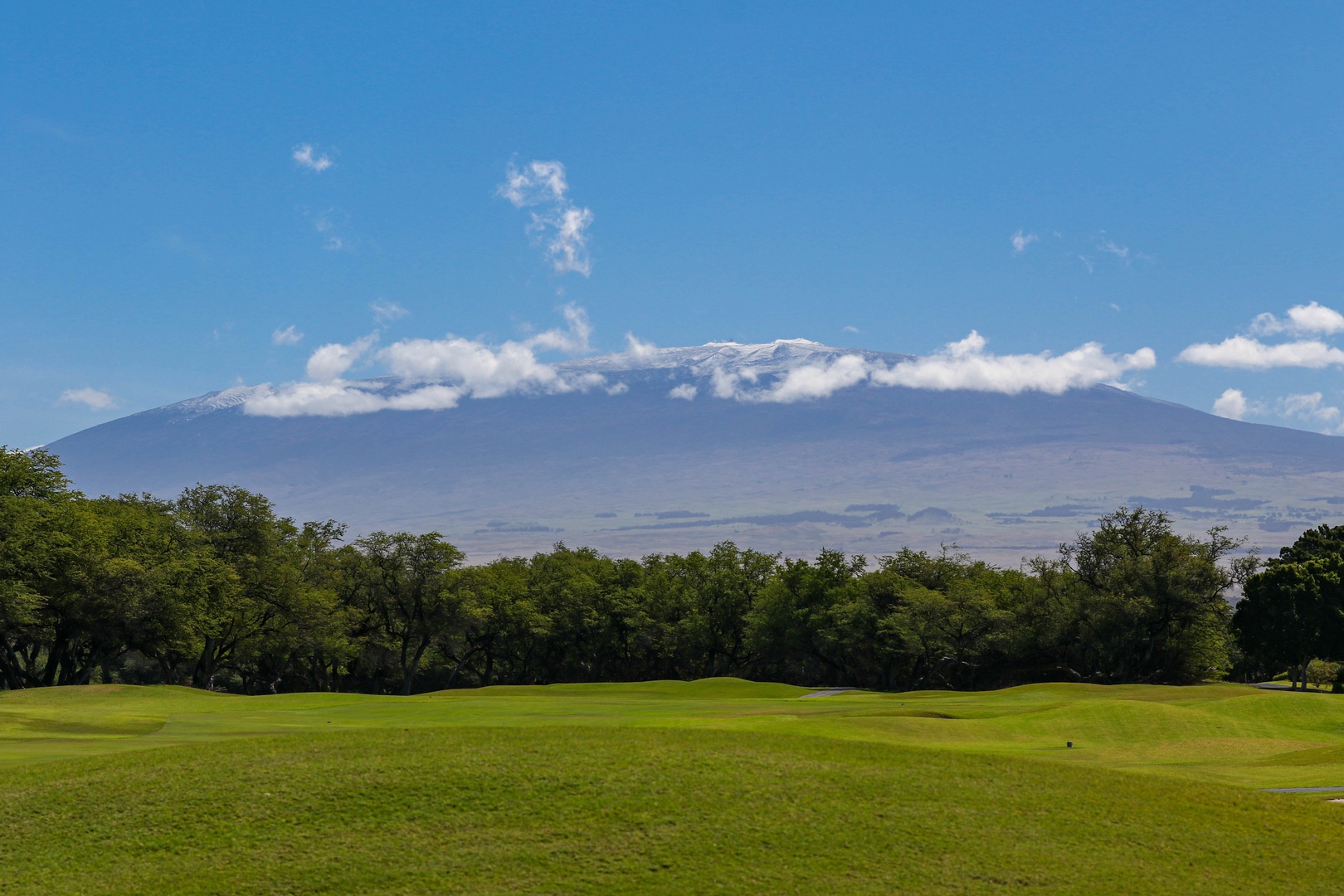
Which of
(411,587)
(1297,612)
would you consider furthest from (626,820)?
(1297,612)

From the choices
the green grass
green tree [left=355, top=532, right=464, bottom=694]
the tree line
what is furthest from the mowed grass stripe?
green tree [left=355, top=532, right=464, bottom=694]

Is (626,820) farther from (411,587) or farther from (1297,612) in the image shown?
(1297,612)

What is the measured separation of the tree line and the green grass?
131 feet

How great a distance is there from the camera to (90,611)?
195ft

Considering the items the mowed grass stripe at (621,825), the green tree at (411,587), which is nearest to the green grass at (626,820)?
the mowed grass stripe at (621,825)

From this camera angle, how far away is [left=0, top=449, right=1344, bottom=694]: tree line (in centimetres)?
6159

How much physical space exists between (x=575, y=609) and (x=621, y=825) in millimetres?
78546

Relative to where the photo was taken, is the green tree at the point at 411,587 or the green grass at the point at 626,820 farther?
the green tree at the point at 411,587

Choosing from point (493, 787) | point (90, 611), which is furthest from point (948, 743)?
point (90, 611)

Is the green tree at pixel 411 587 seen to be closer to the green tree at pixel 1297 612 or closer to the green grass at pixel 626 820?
the green grass at pixel 626 820

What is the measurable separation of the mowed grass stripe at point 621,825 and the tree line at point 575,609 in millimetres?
41338

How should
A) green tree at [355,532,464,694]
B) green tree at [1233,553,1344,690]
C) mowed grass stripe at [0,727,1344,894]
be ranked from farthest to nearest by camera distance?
green tree at [355,532,464,694], green tree at [1233,553,1344,690], mowed grass stripe at [0,727,1344,894]

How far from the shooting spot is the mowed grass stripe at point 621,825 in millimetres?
15484

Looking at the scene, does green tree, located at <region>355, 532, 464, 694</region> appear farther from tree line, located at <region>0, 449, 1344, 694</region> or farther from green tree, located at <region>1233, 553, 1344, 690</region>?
green tree, located at <region>1233, 553, 1344, 690</region>
